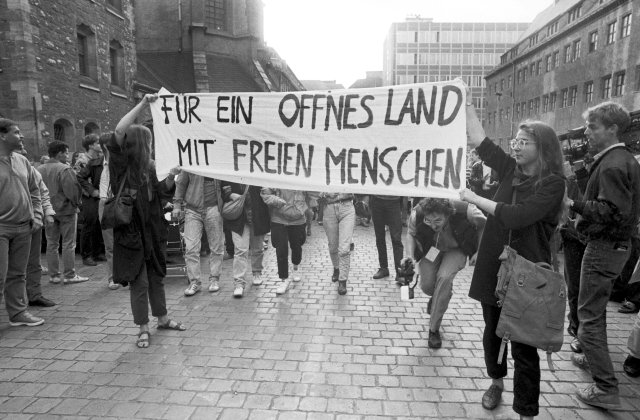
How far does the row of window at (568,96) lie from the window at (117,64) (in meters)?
29.7

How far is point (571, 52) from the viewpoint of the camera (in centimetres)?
3625

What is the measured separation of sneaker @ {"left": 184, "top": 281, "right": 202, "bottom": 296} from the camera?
5883 millimetres

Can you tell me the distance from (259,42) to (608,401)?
3453 cm

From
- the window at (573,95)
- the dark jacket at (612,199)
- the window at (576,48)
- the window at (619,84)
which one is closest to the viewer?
the dark jacket at (612,199)

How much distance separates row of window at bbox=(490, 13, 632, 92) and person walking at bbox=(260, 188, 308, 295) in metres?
32.1

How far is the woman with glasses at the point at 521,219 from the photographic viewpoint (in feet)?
9.04

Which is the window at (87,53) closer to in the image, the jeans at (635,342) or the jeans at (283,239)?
the jeans at (283,239)

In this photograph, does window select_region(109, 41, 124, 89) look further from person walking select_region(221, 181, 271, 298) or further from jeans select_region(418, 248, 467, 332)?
jeans select_region(418, 248, 467, 332)

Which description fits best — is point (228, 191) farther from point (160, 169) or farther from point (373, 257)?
point (373, 257)

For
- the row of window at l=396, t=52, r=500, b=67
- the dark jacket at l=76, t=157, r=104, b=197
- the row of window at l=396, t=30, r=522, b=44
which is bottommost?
the dark jacket at l=76, t=157, r=104, b=197

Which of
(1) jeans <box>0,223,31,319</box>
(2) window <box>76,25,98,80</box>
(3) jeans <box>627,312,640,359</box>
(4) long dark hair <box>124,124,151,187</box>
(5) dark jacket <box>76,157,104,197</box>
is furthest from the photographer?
(2) window <box>76,25,98,80</box>

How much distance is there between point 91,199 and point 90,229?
54cm

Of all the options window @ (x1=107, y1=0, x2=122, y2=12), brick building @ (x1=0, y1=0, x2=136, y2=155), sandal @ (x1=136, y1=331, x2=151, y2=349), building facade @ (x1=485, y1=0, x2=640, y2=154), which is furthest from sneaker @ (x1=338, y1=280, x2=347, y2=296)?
building facade @ (x1=485, y1=0, x2=640, y2=154)

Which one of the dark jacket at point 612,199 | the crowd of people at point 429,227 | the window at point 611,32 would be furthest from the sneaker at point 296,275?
the window at point 611,32
